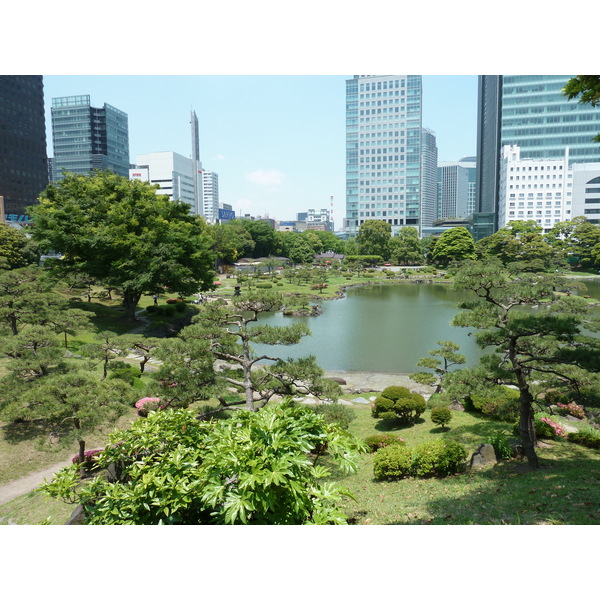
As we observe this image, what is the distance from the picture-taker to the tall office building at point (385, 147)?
82625 millimetres

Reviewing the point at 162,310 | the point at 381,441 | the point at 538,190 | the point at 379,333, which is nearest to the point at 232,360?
Answer: the point at 381,441

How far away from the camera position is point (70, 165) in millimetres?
90188

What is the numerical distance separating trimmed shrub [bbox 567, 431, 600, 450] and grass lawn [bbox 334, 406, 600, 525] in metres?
0.23

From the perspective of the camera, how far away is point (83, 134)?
8912 cm

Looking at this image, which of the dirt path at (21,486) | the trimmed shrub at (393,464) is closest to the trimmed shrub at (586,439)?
the trimmed shrub at (393,464)

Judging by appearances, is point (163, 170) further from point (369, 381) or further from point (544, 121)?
point (369, 381)

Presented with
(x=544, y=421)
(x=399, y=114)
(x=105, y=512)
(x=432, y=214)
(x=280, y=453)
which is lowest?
(x=544, y=421)

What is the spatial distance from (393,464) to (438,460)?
0.70 m

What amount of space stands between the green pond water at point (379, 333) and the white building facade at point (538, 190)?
1144 inches

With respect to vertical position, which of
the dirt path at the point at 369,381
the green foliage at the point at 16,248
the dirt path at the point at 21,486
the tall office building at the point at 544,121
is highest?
the tall office building at the point at 544,121

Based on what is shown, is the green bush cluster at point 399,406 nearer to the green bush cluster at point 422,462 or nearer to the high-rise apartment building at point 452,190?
the green bush cluster at point 422,462

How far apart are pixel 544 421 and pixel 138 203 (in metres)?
18.4

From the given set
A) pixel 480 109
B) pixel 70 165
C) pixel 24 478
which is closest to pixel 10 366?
pixel 24 478

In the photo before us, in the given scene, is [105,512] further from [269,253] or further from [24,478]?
[269,253]
